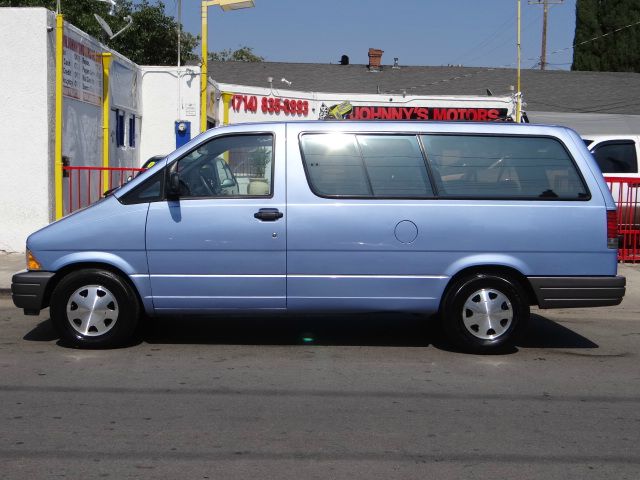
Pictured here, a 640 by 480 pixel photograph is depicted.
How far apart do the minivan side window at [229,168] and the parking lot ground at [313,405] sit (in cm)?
145

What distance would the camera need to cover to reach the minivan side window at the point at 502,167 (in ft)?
23.5

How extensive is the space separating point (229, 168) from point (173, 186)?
0.54m

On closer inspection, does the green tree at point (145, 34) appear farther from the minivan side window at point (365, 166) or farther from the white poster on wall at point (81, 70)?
the minivan side window at point (365, 166)

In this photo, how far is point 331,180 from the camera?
7.11 meters

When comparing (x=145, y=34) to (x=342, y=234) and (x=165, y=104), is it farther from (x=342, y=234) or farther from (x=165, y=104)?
(x=342, y=234)

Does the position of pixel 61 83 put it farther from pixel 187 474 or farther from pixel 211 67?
pixel 211 67

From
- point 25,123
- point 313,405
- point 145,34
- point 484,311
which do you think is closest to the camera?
point 313,405

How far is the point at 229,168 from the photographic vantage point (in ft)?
23.7

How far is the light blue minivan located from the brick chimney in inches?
1166

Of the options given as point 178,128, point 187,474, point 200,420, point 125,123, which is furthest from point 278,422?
point 178,128

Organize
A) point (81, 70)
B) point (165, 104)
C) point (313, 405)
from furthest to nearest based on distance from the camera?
point (165, 104)
point (81, 70)
point (313, 405)

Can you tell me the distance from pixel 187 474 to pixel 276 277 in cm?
280

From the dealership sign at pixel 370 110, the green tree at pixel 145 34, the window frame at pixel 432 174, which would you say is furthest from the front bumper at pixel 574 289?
the green tree at pixel 145 34

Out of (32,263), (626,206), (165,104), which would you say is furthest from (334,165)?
(165,104)
